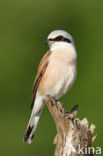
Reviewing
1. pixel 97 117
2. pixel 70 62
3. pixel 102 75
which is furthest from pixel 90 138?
pixel 102 75

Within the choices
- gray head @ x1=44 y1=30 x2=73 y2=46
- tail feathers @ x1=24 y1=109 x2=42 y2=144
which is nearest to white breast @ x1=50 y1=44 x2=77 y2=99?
gray head @ x1=44 y1=30 x2=73 y2=46

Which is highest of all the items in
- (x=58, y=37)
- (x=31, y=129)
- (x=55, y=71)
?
(x=58, y=37)

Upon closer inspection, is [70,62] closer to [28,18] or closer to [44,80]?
[44,80]

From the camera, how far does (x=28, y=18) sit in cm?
1365

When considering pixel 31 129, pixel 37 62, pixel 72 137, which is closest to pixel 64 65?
pixel 31 129

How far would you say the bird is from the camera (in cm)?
771

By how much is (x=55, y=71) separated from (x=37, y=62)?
14.6 feet

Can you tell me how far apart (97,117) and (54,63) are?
3403 millimetres

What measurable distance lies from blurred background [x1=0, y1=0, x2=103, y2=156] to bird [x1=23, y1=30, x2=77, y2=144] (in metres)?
2.61

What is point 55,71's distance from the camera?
771 cm

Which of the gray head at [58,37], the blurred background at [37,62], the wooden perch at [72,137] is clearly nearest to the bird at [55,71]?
the gray head at [58,37]

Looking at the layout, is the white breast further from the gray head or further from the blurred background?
the blurred background

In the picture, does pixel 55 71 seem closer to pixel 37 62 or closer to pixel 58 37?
pixel 58 37

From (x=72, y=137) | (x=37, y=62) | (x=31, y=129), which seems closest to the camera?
(x=72, y=137)
